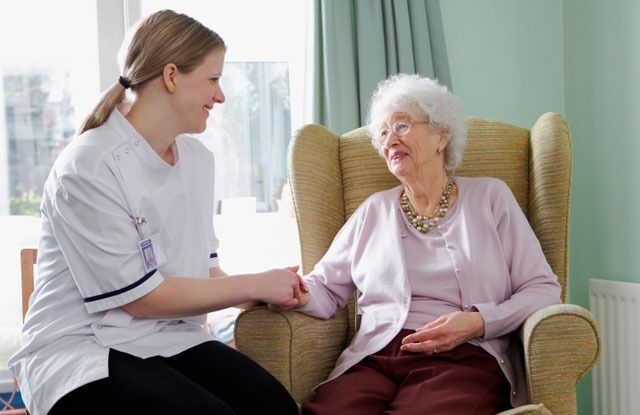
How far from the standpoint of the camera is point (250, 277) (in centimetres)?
176

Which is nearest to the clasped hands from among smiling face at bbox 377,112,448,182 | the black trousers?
the black trousers

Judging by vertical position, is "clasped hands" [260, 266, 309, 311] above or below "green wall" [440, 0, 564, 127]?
below

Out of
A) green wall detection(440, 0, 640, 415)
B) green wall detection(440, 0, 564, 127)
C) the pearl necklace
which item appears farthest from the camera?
green wall detection(440, 0, 564, 127)

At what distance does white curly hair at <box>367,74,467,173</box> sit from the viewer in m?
2.10

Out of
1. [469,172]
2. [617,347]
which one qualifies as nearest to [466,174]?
[469,172]

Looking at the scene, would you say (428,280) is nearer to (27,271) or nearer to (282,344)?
(282,344)

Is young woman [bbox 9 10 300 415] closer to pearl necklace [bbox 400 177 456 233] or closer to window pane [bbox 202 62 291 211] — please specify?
pearl necklace [bbox 400 177 456 233]

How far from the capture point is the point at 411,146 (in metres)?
2.07

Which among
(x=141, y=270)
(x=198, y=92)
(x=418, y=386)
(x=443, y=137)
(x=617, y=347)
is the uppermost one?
(x=198, y=92)

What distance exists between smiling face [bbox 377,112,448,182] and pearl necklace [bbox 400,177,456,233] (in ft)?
0.22

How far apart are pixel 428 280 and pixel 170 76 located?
773 millimetres

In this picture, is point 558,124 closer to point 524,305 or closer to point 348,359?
point 524,305

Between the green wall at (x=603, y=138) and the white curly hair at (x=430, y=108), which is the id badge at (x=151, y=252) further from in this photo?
the green wall at (x=603, y=138)

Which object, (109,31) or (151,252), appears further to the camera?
(109,31)
